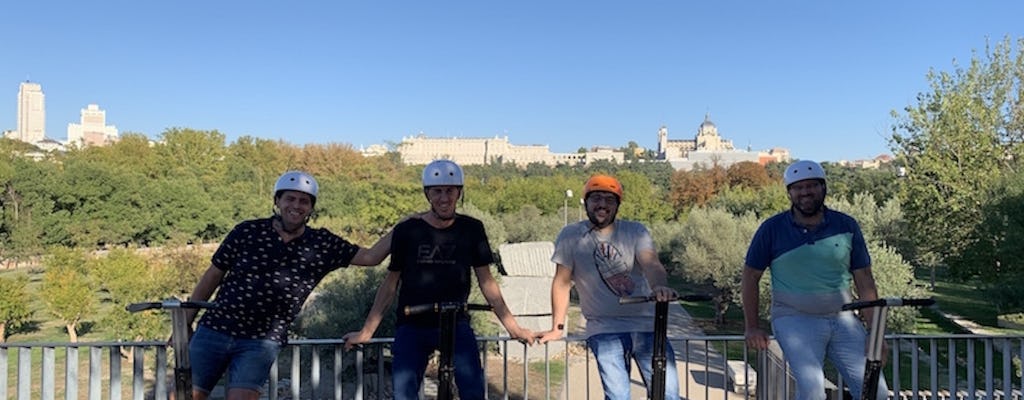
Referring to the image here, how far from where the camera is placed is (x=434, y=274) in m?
3.12

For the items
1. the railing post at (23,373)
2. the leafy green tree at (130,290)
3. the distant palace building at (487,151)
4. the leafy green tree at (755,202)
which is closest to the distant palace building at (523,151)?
the distant palace building at (487,151)

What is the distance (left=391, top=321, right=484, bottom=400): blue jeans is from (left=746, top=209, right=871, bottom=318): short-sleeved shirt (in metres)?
1.45

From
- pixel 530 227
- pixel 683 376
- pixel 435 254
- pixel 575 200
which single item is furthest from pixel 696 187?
pixel 435 254

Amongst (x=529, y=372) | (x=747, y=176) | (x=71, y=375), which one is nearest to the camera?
(x=71, y=375)

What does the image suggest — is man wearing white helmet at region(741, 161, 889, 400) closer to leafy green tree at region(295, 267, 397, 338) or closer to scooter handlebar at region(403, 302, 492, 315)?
scooter handlebar at region(403, 302, 492, 315)

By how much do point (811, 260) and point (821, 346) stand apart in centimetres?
41

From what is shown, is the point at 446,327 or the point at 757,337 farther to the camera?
the point at 757,337

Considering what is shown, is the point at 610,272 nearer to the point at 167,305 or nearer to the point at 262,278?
the point at 262,278

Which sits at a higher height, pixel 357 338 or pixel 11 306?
pixel 357 338

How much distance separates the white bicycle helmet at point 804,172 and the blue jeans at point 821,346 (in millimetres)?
648

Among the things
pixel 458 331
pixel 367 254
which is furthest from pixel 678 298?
pixel 367 254

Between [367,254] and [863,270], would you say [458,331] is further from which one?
[863,270]

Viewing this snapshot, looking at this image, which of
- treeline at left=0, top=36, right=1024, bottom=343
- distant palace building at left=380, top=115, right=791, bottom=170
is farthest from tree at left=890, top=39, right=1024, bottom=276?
distant palace building at left=380, top=115, right=791, bottom=170

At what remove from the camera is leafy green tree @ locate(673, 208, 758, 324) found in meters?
21.7
